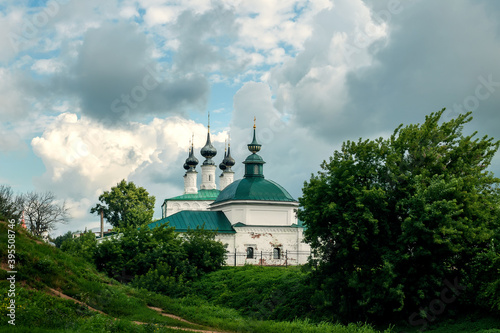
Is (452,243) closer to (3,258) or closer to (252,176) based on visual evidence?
(3,258)

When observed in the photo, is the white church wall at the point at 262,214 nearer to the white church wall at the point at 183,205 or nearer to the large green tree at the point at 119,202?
the large green tree at the point at 119,202

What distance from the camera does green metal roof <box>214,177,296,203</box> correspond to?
4408 cm

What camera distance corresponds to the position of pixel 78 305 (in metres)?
14.1

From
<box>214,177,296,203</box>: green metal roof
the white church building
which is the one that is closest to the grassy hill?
the white church building

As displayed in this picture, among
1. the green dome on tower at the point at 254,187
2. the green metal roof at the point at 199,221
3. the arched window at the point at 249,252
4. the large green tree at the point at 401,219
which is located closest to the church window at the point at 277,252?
the arched window at the point at 249,252

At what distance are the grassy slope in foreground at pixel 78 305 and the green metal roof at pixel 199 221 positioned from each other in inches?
874

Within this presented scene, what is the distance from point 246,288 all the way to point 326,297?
6361mm

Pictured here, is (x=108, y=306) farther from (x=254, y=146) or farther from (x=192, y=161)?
(x=192, y=161)

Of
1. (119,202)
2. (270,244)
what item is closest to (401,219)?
(270,244)

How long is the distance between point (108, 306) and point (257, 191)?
29.2 meters

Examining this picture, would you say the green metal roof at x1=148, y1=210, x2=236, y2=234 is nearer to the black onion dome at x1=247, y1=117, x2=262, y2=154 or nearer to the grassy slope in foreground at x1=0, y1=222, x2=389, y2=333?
the black onion dome at x1=247, y1=117, x2=262, y2=154

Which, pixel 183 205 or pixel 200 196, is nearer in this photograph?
pixel 183 205

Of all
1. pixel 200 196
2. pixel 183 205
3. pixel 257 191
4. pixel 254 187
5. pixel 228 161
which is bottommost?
pixel 257 191

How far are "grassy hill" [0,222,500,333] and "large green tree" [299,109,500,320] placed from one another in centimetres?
156
